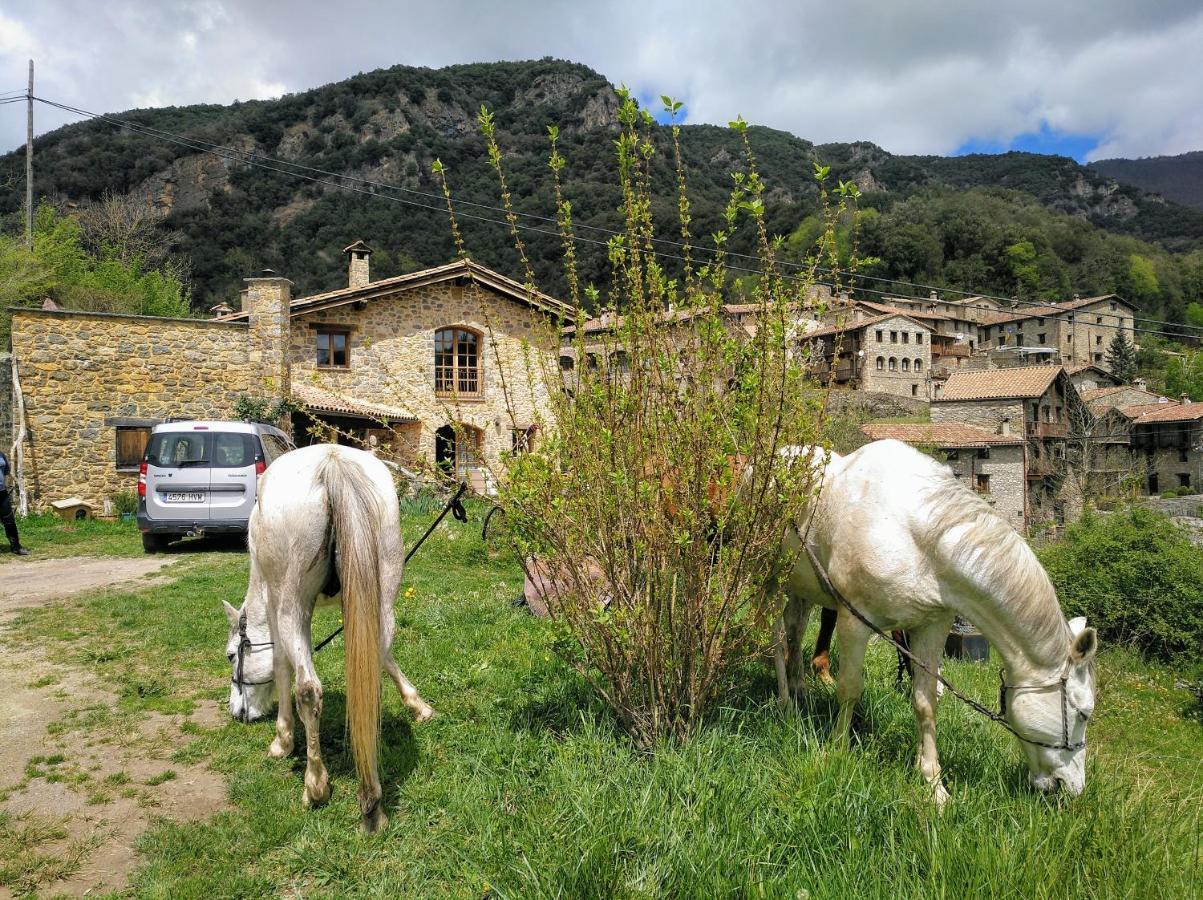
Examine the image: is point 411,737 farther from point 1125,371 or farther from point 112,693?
point 1125,371

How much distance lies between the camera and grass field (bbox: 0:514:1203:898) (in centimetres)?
257

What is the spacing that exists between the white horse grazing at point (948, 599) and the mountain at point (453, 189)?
2447cm

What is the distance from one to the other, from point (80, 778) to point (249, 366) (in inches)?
613

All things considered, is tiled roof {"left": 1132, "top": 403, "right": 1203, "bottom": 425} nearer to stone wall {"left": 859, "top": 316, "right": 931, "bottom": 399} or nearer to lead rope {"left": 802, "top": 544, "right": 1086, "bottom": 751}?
stone wall {"left": 859, "top": 316, "right": 931, "bottom": 399}

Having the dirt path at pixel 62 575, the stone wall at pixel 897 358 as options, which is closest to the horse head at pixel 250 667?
the dirt path at pixel 62 575

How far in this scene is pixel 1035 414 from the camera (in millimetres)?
39344

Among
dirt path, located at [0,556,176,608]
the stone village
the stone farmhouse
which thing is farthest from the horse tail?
the stone farmhouse

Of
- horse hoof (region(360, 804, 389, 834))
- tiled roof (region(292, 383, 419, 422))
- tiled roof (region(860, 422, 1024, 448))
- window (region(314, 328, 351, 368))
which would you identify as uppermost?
window (region(314, 328, 351, 368))

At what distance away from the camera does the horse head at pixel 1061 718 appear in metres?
3.22

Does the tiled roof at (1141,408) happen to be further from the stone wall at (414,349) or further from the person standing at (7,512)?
the person standing at (7,512)

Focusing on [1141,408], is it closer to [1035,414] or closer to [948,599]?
[1035,414]

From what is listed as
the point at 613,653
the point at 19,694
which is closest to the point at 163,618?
the point at 19,694

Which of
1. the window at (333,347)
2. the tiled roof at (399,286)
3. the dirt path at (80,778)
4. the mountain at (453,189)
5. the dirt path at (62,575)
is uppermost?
the mountain at (453,189)

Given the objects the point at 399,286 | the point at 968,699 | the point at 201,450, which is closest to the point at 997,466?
the point at 399,286
